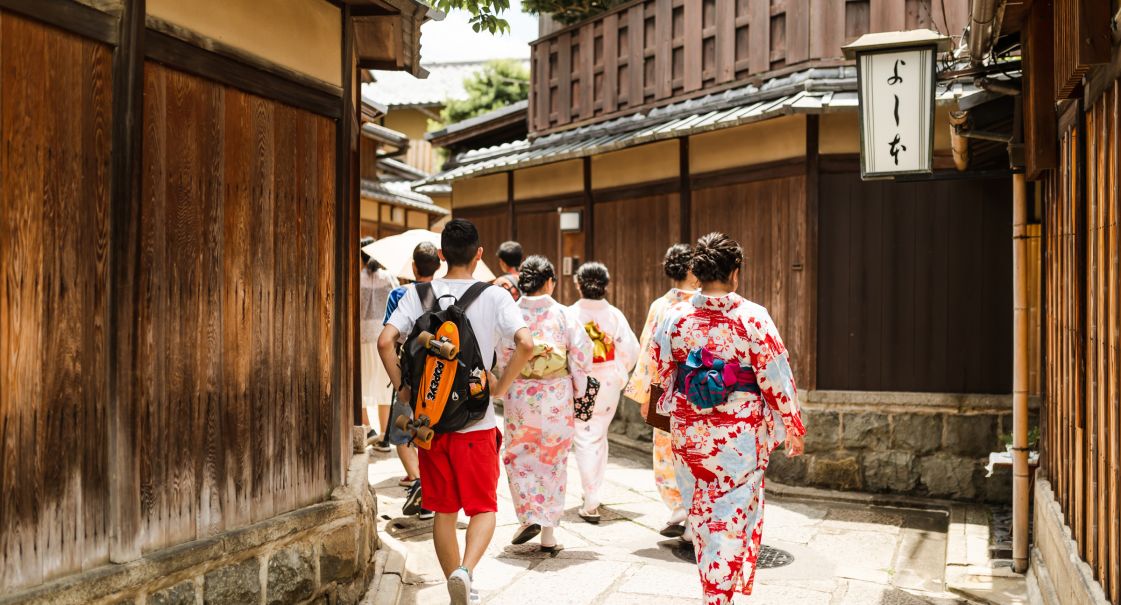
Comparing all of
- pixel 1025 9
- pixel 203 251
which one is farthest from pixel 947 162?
pixel 203 251

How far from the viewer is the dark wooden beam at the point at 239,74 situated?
4.40m

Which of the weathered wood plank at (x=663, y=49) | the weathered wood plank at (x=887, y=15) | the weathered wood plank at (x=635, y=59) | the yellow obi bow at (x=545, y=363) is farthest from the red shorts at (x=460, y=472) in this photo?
the weathered wood plank at (x=635, y=59)

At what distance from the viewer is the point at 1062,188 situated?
5594 millimetres

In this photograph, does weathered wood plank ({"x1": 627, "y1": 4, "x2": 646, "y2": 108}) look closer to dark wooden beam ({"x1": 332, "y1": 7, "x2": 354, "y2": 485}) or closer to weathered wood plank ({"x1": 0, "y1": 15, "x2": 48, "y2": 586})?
dark wooden beam ({"x1": 332, "y1": 7, "x2": 354, "y2": 485})

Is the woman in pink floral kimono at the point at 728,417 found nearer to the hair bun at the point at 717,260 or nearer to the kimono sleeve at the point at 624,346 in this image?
the hair bun at the point at 717,260

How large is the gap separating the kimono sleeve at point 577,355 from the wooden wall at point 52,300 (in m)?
3.82

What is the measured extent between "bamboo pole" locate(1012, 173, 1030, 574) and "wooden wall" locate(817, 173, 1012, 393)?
2328 millimetres

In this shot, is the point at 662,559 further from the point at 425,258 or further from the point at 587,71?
the point at 587,71

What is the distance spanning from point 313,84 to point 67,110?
1741mm

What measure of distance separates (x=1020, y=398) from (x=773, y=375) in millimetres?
2331

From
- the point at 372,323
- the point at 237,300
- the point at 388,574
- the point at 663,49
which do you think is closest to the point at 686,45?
the point at 663,49

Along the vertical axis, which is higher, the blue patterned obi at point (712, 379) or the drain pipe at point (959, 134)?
the drain pipe at point (959, 134)

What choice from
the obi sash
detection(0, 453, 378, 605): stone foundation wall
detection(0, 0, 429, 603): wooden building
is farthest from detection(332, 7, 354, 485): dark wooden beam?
the obi sash

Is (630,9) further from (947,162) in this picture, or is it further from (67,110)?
(67,110)
